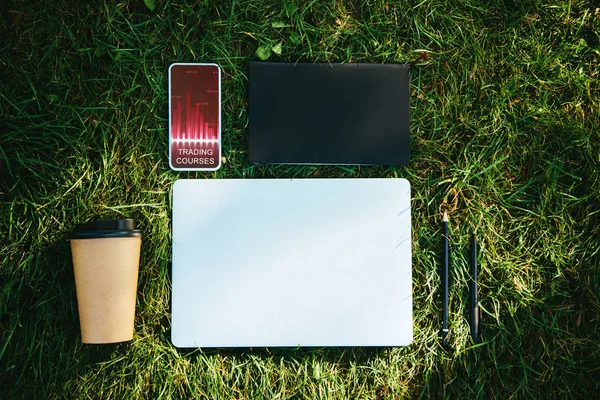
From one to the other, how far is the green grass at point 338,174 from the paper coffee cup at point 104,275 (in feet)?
0.23

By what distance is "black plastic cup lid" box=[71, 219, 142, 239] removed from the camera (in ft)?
2.67

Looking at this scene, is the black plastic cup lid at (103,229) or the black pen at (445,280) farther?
the black pen at (445,280)

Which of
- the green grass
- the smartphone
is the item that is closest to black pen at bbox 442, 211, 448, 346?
the green grass

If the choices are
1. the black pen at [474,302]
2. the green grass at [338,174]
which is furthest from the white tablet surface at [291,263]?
the black pen at [474,302]

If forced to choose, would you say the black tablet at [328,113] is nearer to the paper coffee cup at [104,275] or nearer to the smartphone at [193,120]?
the smartphone at [193,120]

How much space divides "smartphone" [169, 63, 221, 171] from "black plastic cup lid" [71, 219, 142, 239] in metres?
0.17

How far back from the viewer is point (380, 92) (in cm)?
94

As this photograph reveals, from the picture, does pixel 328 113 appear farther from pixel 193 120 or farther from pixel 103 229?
pixel 103 229

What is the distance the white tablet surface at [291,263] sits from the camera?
0.91 m

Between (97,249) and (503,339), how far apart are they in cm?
93

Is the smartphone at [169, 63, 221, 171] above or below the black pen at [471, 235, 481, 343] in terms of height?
above

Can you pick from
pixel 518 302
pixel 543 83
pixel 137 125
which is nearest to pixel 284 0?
pixel 137 125

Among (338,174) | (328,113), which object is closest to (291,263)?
(338,174)

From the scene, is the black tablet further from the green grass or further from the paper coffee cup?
the paper coffee cup
